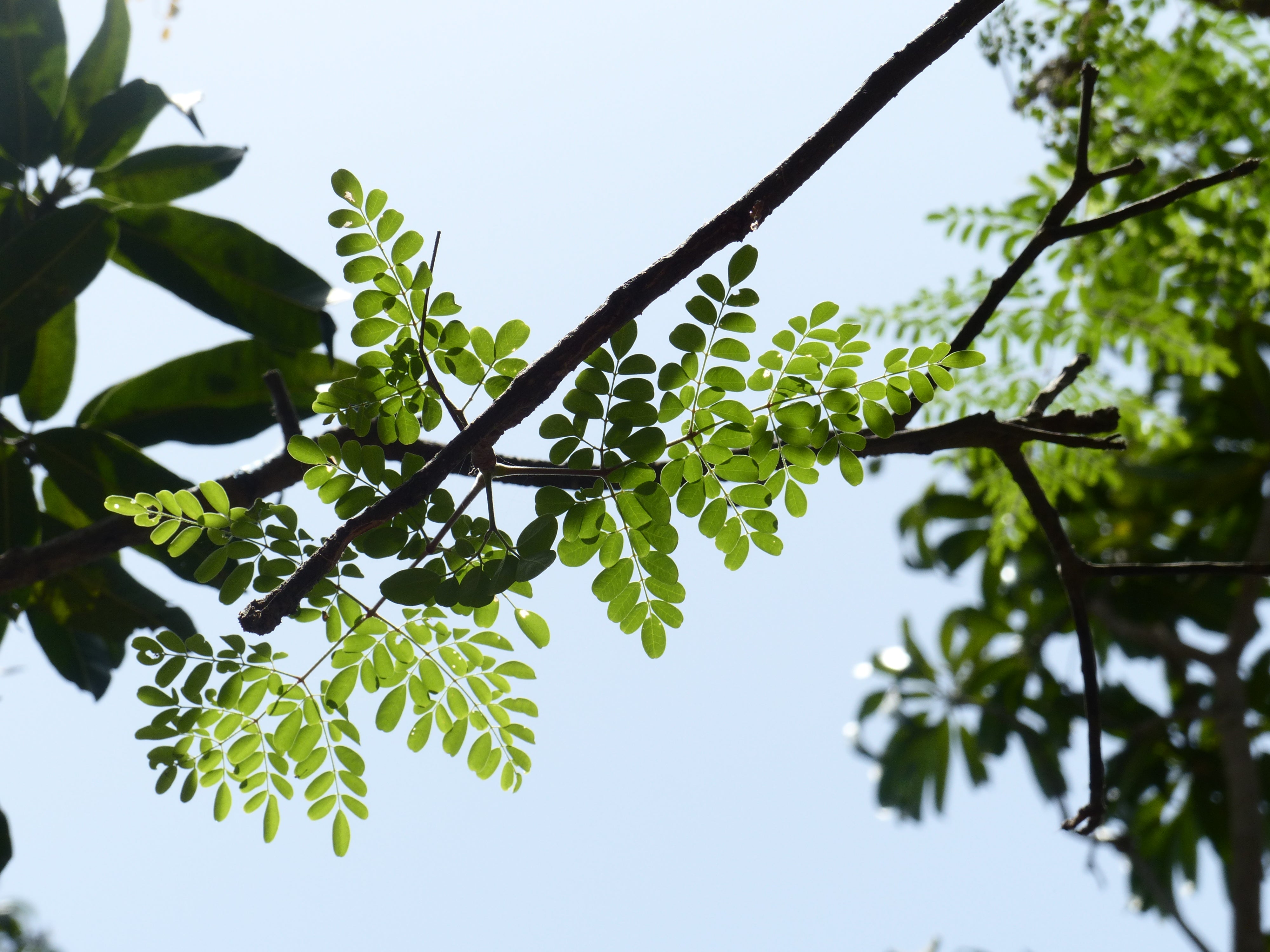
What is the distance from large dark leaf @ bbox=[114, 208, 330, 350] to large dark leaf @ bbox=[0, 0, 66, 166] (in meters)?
0.23

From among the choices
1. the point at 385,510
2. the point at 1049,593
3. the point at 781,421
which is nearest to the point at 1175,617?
the point at 1049,593

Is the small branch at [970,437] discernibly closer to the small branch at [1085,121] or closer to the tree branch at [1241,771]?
the small branch at [1085,121]

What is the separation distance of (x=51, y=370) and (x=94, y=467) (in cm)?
27

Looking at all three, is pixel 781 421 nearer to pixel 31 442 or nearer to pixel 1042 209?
pixel 31 442

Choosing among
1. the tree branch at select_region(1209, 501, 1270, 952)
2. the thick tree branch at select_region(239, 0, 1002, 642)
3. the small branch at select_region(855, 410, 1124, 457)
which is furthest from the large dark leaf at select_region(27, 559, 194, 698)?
the tree branch at select_region(1209, 501, 1270, 952)

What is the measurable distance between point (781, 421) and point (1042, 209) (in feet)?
6.74

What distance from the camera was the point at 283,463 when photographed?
135 centimetres

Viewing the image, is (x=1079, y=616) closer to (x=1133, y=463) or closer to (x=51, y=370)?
(x=51, y=370)

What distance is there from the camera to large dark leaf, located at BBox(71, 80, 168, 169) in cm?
172

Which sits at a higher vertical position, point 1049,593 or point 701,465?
point 1049,593

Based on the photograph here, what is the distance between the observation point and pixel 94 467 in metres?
1.60

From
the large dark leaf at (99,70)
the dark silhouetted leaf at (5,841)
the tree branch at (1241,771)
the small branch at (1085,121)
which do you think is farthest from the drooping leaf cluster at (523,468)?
the tree branch at (1241,771)

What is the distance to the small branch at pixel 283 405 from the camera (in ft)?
4.06

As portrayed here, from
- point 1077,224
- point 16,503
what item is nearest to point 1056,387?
point 1077,224
